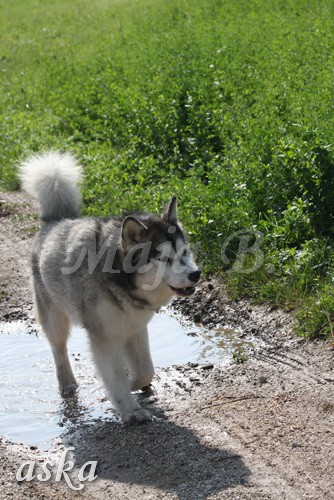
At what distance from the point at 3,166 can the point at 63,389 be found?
548 cm

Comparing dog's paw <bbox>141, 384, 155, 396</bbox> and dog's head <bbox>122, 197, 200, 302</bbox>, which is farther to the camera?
dog's paw <bbox>141, 384, 155, 396</bbox>

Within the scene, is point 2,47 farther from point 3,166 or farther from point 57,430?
point 57,430

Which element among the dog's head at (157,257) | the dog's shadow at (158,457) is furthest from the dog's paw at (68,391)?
the dog's head at (157,257)

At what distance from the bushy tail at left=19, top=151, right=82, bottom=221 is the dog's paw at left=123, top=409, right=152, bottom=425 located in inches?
69.8

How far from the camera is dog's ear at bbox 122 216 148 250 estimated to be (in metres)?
5.74

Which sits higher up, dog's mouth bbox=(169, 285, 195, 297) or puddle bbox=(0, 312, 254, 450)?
dog's mouth bbox=(169, 285, 195, 297)

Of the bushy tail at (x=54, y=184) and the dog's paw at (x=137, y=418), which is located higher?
the bushy tail at (x=54, y=184)

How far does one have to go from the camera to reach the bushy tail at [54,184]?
6.74 meters

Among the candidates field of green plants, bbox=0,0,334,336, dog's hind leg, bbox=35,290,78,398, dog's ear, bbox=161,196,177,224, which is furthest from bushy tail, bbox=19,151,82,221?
field of green plants, bbox=0,0,334,336

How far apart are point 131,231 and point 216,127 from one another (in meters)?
4.41

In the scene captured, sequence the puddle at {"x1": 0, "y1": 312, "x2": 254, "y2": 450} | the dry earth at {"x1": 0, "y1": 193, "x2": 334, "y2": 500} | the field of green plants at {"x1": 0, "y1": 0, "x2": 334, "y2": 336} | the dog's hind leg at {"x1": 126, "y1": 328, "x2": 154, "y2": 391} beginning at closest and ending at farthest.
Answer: the dry earth at {"x1": 0, "y1": 193, "x2": 334, "y2": 500}
the puddle at {"x1": 0, "y1": 312, "x2": 254, "y2": 450}
the dog's hind leg at {"x1": 126, "y1": 328, "x2": 154, "y2": 391}
the field of green plants at {"x1": 0, "y1": 0, "x2": 334, "y2": 336}

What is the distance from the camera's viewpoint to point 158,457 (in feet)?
17.3

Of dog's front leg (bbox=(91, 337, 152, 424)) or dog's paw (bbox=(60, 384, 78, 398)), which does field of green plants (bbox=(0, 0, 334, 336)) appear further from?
dog's paw (bbox=(60, 384, 78, 398))

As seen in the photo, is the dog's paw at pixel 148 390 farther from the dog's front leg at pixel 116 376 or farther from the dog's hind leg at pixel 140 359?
the dog's front leg at pixel 116 376
